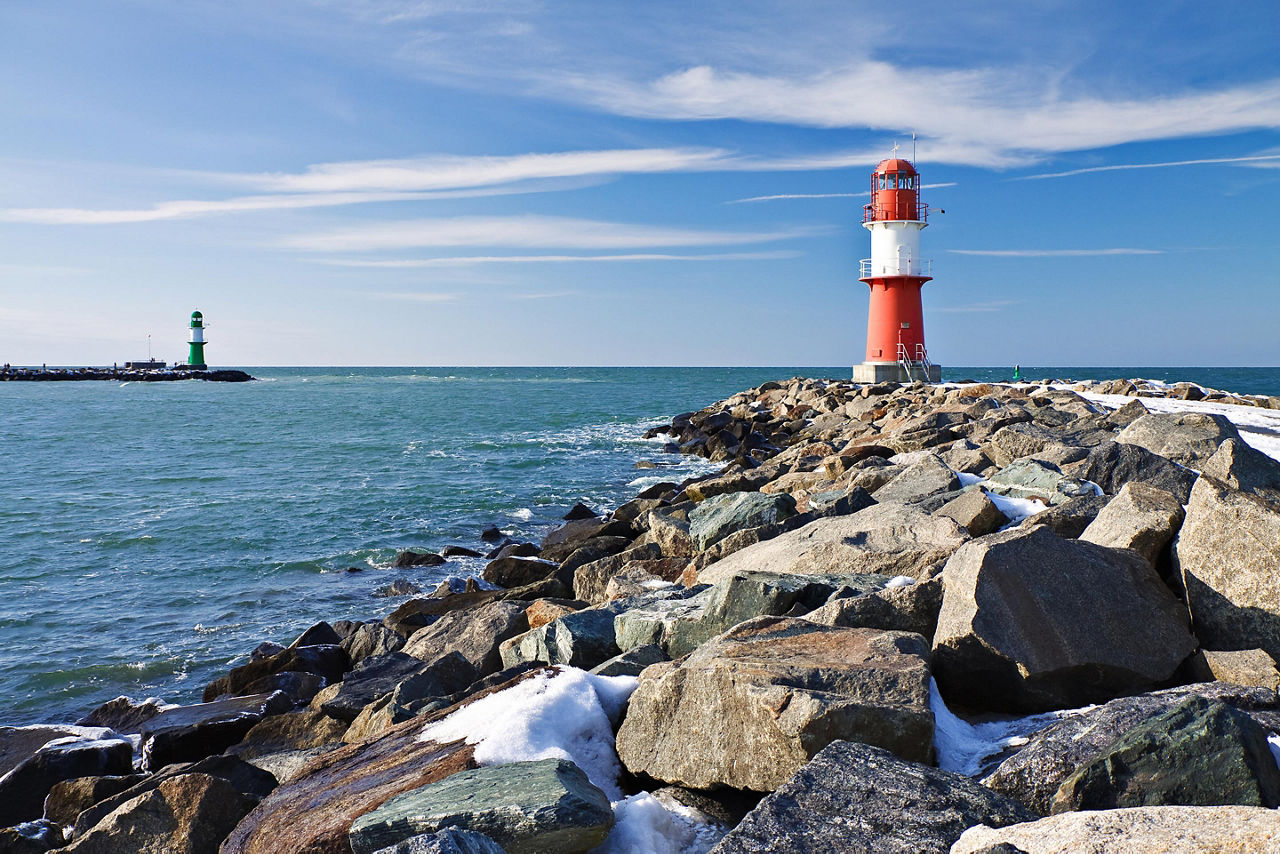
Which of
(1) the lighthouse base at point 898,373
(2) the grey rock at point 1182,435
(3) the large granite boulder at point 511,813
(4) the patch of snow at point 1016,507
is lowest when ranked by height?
(3) the large granite boulder at point 511,813

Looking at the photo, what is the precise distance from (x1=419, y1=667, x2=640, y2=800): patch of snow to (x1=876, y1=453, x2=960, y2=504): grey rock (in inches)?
159

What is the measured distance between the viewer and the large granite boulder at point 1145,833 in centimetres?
216

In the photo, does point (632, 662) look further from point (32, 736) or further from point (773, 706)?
point (32, 736)

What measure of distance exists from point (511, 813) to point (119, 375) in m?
104

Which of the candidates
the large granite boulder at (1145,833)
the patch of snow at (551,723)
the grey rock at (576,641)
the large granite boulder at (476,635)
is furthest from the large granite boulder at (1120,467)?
the large granite boulder at (1145,833)

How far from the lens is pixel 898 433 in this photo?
43.7 ft

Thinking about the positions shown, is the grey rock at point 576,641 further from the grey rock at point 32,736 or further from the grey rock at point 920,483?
the grey rock at point 32,736

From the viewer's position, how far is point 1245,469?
19.0 ft

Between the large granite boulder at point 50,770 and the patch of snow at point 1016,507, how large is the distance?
6.06 meters

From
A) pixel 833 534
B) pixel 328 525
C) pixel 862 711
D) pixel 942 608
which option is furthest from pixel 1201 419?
pixel 328 525

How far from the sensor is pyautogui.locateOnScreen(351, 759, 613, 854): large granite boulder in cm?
288

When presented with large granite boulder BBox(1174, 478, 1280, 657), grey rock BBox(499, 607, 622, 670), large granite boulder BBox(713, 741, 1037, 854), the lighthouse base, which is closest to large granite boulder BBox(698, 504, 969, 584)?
grey rock BBox(499, 607, 622, 670)

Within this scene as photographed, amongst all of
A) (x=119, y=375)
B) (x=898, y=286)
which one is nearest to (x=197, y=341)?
(x=119, y=375)

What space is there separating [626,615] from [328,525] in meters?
11.3
